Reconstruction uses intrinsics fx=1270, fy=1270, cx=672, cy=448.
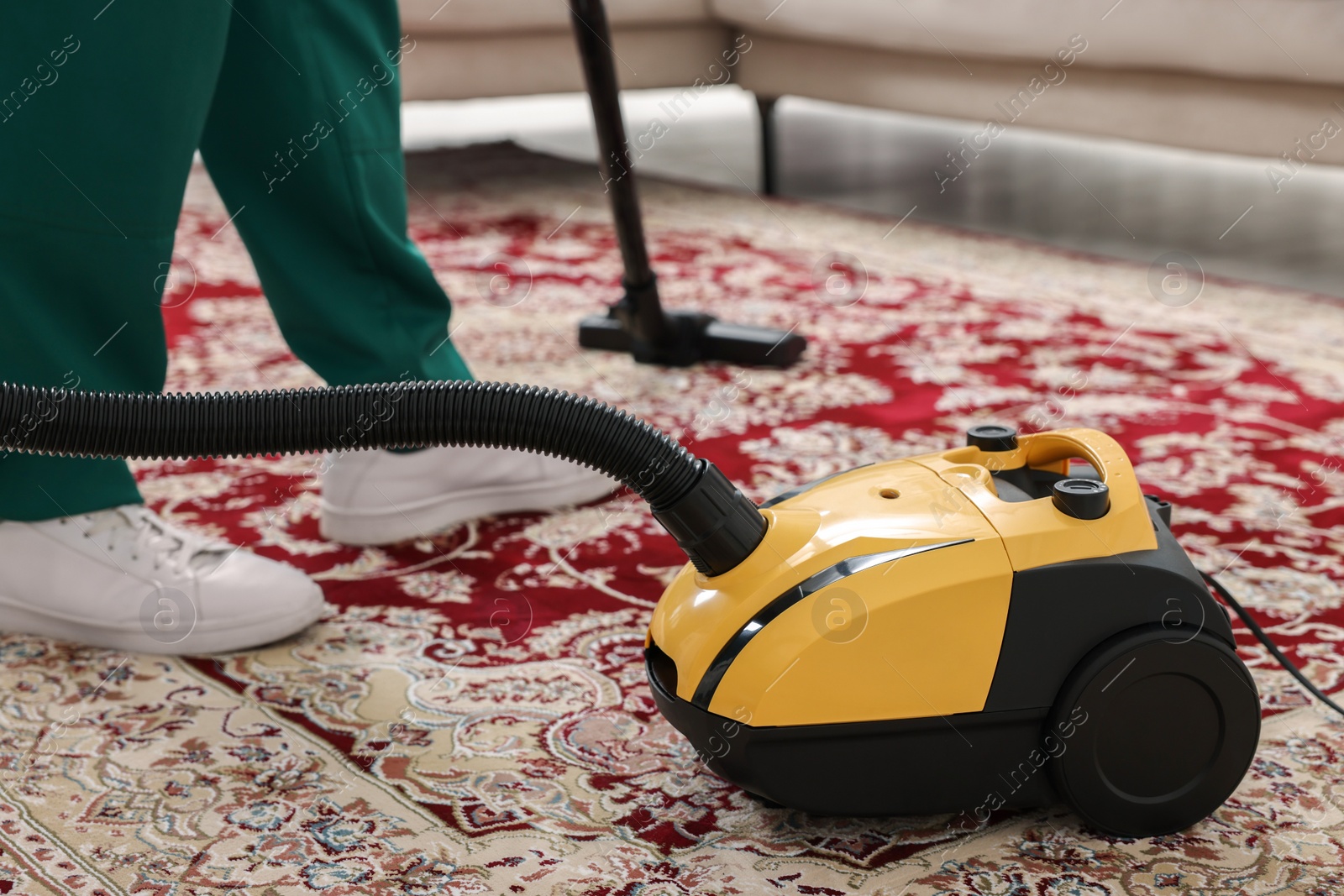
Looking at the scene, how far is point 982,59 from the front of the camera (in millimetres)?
2188

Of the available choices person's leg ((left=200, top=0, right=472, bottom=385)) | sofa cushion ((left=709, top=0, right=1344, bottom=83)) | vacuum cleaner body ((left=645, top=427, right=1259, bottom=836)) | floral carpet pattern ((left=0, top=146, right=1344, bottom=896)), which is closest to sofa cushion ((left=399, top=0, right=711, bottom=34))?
sofa cushion ((left=709, top=0, right=1344, bottom=83))

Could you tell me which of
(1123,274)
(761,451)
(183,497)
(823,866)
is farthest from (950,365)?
(823,866)

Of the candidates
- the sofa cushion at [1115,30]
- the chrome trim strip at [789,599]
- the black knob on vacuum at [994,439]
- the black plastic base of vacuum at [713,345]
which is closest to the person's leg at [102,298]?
the chrome trim strip at [789,599]

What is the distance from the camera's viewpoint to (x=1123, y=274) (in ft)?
6.43

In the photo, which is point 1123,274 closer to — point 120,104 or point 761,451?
point 761,451

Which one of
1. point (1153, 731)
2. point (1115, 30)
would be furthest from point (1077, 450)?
point (1115, 30)

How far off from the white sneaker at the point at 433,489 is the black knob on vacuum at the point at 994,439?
0.46 meters

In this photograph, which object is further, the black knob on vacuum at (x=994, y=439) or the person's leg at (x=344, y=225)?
the person's leg at (x=344, y=225)

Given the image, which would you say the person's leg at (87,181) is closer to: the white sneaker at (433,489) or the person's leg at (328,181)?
the person's leg at (328,181)

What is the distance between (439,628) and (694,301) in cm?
106

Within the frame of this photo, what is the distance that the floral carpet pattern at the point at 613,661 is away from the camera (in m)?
0.67

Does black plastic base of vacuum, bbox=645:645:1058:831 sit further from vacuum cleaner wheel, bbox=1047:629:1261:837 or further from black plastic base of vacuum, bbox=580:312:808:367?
black plastic base of vacuum, bbox=580:312:808:367

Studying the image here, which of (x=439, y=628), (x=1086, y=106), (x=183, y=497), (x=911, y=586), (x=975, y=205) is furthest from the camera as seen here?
(x=975, y=205)

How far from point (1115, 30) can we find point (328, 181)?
1367 millimetres
